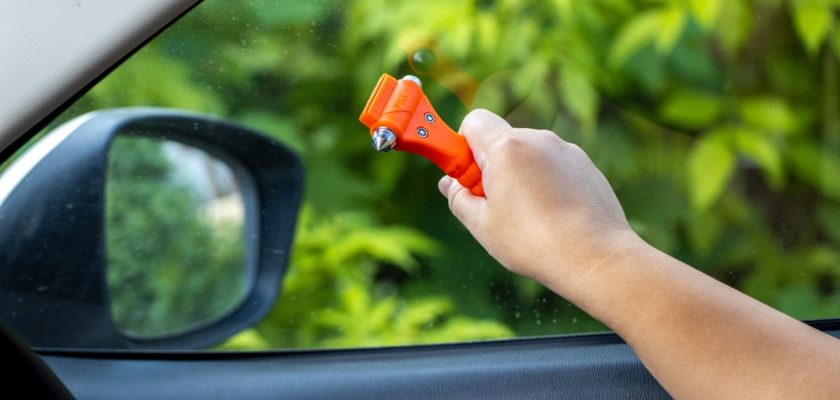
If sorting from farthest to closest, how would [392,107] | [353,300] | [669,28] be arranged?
[353,300], [669,28], [392,107]

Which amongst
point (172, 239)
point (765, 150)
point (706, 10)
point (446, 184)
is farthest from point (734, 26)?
point (172, 239)

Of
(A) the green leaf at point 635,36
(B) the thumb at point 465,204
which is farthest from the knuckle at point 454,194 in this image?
(A) the green leaf at point 635,36

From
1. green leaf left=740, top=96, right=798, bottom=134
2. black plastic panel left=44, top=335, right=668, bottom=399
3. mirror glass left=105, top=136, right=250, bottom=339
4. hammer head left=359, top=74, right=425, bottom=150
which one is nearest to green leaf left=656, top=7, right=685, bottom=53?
green leaf left=740, top=96, right=798, bottom=134

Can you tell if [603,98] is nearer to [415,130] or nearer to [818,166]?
[818,166]

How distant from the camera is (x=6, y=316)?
127 cm

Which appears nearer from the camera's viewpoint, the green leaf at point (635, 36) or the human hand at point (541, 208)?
the human hand at point (541, 208)

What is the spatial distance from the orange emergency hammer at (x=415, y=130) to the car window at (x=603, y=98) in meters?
0.33

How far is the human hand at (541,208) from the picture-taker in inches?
31.2

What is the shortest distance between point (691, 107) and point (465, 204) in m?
0.50

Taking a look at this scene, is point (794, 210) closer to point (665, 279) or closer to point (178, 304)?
point (665, 279)

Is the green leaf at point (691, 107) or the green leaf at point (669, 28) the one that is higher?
the green leaf at point (669, 28)

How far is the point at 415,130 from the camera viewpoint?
0.87 m

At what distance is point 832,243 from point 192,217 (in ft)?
2.82

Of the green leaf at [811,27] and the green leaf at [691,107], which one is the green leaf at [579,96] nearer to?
the green leaf at [691,107]
